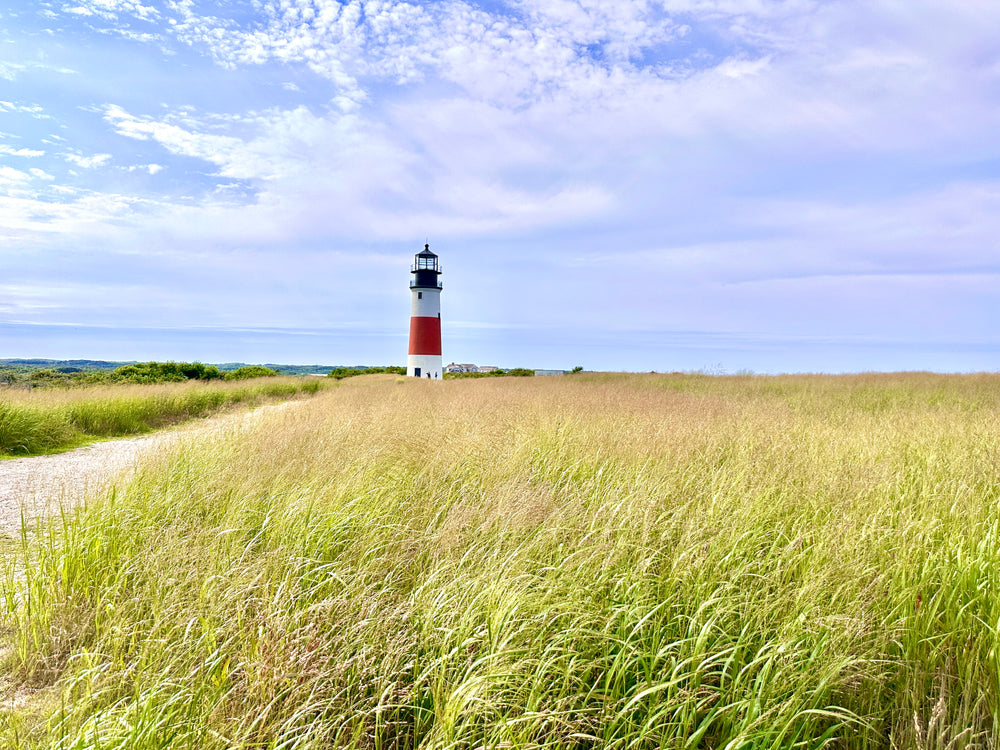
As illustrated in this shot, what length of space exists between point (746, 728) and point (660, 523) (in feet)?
5.60

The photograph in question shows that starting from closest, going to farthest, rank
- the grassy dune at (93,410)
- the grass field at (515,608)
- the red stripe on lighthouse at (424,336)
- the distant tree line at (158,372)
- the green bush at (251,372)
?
the grass field at (515,608), the grassy dune at (93,410), the distant tree line at (158,372), the green bush at (251,372), the red stripe on lighthouse at (424,336)

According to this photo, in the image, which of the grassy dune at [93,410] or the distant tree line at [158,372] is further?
the distant tree line at [158,372]

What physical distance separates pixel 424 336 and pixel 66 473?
23.8 metres

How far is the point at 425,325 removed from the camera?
100ft

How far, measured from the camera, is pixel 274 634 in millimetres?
2363

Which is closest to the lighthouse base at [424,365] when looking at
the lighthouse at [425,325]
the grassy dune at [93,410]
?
the lighthouse at [425,325]

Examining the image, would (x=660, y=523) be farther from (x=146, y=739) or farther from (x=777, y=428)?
(x=777, y=428)

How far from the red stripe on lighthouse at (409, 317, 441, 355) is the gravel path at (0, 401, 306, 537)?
65.5 feet

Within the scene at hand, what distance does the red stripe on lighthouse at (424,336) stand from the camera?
30.5 m

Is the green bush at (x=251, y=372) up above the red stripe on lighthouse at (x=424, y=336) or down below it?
below

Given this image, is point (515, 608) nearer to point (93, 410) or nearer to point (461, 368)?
point (93, 410)

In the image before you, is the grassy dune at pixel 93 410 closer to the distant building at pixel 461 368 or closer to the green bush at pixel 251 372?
the green bush at pixel 251 372

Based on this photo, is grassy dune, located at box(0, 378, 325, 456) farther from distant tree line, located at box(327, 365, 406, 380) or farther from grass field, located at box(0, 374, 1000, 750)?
distant tree line, located at box(327, 365, 406, 380)

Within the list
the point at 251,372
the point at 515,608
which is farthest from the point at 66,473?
the point at 251,372
